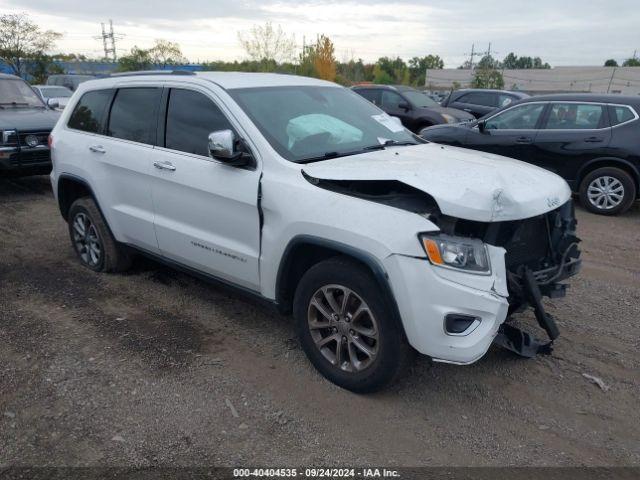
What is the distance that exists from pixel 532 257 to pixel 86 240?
4.18 metres

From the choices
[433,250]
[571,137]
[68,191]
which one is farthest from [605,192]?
[68,191]

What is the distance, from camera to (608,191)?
7.69 meters

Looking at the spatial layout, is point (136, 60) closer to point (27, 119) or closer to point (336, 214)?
point (27, 119)

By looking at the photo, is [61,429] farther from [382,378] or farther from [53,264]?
[53,264]

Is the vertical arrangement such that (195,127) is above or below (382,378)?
above

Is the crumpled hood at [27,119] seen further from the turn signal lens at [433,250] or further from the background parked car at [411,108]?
the background parked car at [411,108]

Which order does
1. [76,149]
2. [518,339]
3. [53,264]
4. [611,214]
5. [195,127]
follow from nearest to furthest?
[518,339]
[195,127]
[76,149]
[53,264]
[611,214]

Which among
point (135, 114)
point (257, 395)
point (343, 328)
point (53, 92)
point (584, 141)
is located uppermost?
point (135, 114)

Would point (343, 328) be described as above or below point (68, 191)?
below

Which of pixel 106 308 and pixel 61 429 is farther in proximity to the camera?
pixel 106 308

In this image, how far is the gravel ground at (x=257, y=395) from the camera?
2.87m

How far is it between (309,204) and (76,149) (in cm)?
294

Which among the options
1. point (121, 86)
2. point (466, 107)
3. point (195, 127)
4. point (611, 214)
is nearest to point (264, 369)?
point (195, 127)

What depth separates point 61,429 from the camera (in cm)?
304
